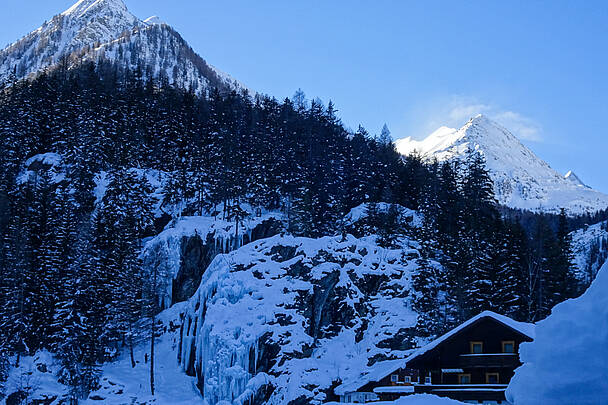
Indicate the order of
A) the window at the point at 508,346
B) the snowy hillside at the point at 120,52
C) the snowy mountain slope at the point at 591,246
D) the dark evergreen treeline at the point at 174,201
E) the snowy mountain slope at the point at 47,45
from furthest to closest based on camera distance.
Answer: the snowy mountain slope at the point at 47,45, the snowy hillside at the point at 120,52, the snowy mountain slope at the point at 591,246, the dark evergreen treeline at the point at 174,201, the window at the point at 508,346

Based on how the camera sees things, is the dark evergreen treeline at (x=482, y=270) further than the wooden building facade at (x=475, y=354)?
Yes

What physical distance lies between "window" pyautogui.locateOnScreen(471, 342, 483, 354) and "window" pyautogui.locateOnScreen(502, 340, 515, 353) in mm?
1016

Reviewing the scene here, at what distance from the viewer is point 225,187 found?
209 feet

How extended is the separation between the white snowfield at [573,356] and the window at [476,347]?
2099cm

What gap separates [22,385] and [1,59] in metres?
176

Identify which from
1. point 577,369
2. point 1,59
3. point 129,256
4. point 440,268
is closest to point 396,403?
point 577,369

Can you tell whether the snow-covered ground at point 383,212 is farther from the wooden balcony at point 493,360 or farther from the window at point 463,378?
the wooden balcony at point 493,360

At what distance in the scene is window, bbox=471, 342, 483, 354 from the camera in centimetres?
2572

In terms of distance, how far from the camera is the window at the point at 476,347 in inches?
1013

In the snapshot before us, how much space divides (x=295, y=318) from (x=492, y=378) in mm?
18389

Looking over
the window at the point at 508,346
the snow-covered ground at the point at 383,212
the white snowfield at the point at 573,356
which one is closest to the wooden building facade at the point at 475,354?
the window at the point at 508,346

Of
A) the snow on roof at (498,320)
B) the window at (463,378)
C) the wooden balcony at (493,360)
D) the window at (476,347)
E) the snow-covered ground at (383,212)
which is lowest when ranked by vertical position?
the window at (463,378)

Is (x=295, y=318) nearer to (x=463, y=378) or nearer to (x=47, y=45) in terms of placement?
(x=463, y=378)

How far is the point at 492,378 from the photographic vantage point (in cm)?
2586
